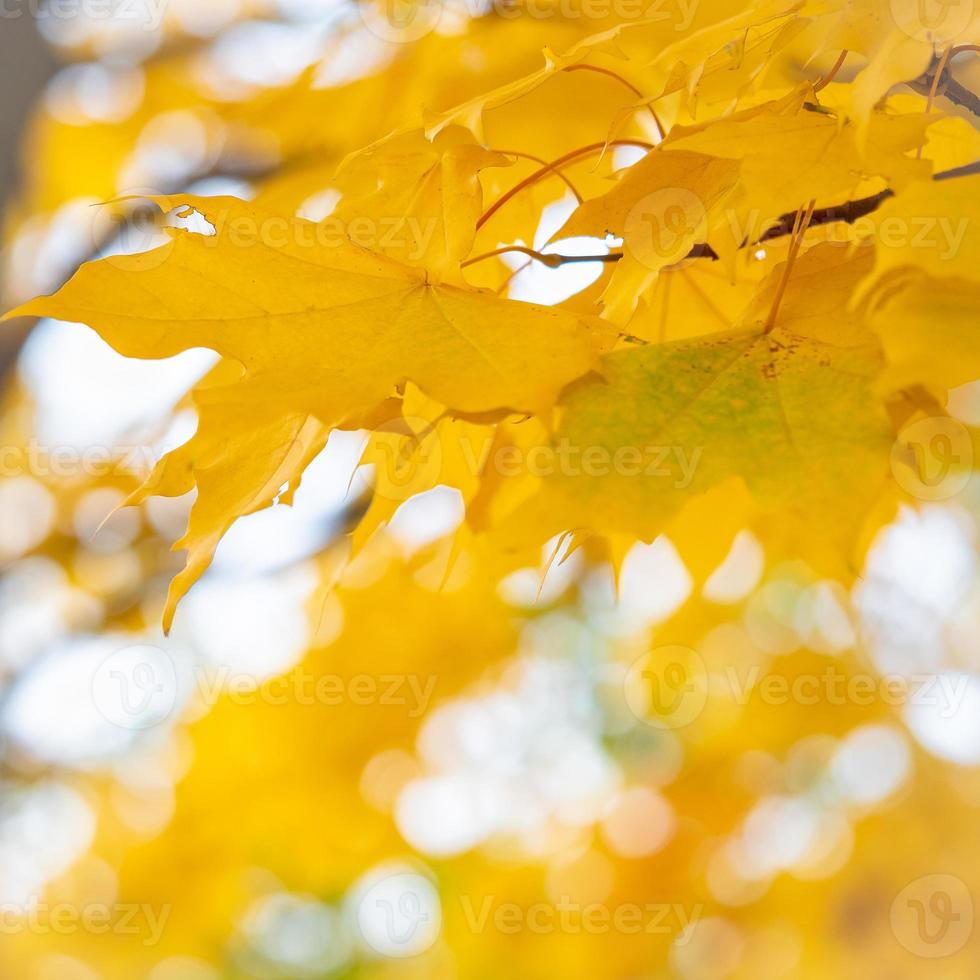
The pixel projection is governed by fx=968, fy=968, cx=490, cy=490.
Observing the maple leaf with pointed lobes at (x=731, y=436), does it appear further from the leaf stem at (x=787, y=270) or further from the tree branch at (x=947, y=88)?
the tree branch at (x=947, y=88)

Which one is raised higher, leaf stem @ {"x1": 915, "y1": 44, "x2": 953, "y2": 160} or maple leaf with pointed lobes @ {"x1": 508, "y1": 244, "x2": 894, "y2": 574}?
leaf stem @ {"x1": 915, "y1": 44, "x2": 953, "y2": 160}

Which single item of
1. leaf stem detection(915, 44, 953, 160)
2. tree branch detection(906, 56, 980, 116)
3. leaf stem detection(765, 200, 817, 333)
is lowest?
leaf stem detection(765, 200, 817, 333)

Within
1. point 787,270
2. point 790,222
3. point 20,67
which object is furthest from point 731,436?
point 20,67

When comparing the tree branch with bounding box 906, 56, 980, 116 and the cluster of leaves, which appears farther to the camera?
the tree branch with bounding box 906, 56, 980, 116

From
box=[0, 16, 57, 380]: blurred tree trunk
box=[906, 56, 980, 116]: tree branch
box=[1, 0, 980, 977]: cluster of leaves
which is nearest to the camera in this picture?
box=[1, 0, 980, 977]: cluster of leaves

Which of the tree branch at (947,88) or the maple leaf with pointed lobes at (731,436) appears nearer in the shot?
the maple leaf with pointed lobes at (731,436)

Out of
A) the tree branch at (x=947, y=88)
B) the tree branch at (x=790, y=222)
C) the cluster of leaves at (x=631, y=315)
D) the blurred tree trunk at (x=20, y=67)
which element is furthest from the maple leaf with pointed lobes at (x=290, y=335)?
the blurred tree trunk at (x=20, y=67)

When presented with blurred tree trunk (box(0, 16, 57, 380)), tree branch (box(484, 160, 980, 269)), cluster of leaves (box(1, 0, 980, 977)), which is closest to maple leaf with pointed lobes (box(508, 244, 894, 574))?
cluster of leaves (box(1, 0, 980, 977))

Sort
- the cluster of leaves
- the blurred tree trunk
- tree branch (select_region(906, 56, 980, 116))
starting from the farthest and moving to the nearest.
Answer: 1. the blurred tree trunk
2. tree branch (select_region(906, 56, 980, 116))
3. the cluster of leaves

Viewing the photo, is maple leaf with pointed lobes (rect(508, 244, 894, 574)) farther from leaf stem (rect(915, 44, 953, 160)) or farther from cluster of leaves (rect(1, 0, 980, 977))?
leaf stem (rect(915, 44, 953, 160))

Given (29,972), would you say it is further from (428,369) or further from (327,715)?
(428,369)
